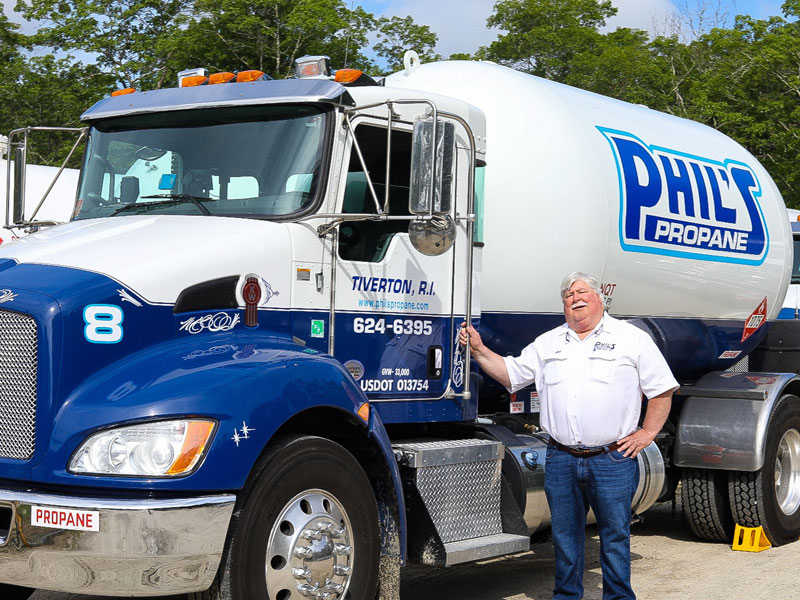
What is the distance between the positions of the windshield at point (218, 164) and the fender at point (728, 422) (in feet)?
14.1

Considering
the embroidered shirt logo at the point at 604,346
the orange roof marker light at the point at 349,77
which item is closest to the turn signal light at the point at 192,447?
the embroidered shirt logo at the point at 604,346

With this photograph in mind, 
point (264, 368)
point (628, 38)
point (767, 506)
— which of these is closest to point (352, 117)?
point (264, 368)

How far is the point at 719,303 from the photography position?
8734 millimetres

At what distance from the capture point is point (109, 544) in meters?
4.23

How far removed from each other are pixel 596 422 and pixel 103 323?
251cm

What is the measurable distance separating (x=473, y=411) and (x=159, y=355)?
7.82 ft

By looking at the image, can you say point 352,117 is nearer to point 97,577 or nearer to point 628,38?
point 97,577

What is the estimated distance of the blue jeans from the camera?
5.60 m

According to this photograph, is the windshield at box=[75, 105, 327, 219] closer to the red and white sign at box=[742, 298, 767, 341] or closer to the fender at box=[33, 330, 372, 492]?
the fender at box=[33, 330, 372, 492]

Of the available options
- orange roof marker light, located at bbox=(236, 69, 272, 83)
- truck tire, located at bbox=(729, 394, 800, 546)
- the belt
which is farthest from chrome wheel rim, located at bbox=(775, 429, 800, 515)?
orange roof marker light, located at bbox=(236, 69, 272, 83)

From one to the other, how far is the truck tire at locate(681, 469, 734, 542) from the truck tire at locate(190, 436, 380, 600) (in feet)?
13.5

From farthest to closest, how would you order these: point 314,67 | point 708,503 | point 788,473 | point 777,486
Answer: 1. point 788,473
2. point 777,486
3. point 708,503
4. point 314,67

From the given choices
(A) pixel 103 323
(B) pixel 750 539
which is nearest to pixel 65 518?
(A) pixel 103 323

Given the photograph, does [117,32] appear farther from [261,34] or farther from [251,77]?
[251,77]
